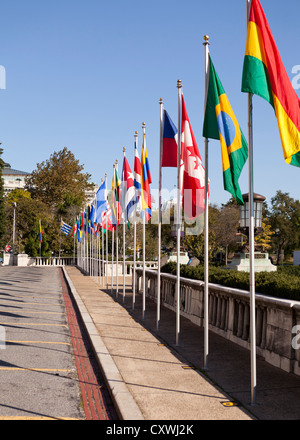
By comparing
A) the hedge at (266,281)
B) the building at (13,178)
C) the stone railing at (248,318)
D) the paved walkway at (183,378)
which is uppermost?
the building at (13,178)

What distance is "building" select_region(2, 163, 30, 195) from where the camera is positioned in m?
145

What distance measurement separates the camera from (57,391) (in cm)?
738

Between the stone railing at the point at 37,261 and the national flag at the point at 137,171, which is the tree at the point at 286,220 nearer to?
the stone railing at the point at 37,261

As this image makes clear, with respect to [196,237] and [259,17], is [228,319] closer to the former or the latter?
[259,17]

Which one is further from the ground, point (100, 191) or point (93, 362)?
point (100, 191)

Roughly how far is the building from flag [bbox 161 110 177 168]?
448 feet

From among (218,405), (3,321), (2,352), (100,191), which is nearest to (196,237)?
(100,191)

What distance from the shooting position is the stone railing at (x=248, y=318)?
7.36 meters

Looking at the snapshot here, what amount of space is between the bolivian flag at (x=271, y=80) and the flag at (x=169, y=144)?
5.07m

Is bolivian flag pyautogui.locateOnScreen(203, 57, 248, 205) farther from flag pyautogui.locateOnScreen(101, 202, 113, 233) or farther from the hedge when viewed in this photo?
flag pyautogui.locateOnScreen(101, 202, 113, 233)

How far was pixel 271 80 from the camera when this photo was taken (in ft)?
22.4

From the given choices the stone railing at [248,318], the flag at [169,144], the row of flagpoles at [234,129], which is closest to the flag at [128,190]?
the stone railing at [248,318]

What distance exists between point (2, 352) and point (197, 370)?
412 centimetres

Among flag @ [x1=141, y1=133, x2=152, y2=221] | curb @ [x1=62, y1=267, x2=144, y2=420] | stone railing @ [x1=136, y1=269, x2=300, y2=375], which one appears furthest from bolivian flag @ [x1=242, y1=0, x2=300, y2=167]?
flag @ [x1=141, y1=133, x2=152, y2=221]
